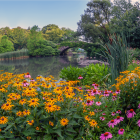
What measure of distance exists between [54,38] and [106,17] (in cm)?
1947

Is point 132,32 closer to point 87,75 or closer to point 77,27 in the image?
point 87,75

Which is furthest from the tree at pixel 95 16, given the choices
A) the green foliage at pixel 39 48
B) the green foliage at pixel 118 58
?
the green foliage at pixel 118 58

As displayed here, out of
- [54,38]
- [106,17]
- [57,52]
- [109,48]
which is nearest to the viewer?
[109,48]

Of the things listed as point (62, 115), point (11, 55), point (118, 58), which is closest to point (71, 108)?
point (62, 115)

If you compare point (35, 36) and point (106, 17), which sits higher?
point (106, 17)

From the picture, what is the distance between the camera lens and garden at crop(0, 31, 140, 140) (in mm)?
1354

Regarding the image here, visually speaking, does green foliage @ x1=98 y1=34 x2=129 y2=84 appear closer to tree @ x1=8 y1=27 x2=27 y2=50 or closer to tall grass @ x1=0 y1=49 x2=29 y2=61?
tall grass @ x1=0 y1=49 x2=29 y2=61

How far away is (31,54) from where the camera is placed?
25391 millimetres

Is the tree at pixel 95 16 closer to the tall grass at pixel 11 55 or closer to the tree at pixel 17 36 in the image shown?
the tall grass at pixel 11 55

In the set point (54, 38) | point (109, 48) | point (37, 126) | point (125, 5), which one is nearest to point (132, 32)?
point (125, 5)

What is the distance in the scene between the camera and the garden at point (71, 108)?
53.3 inches

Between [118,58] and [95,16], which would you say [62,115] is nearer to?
[118,58]

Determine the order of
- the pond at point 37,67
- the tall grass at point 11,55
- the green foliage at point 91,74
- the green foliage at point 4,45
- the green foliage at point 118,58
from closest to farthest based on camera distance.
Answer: the green foliage at point 118,58 < the green foliage at point 91,74 < the pond at point 37,67 < the tall grass at point 11,55 < the green foliage at point 4,45

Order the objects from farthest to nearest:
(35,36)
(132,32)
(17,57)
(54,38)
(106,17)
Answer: (54,38) < (35,36) < (106,17) < (17,57) < (132,32)
